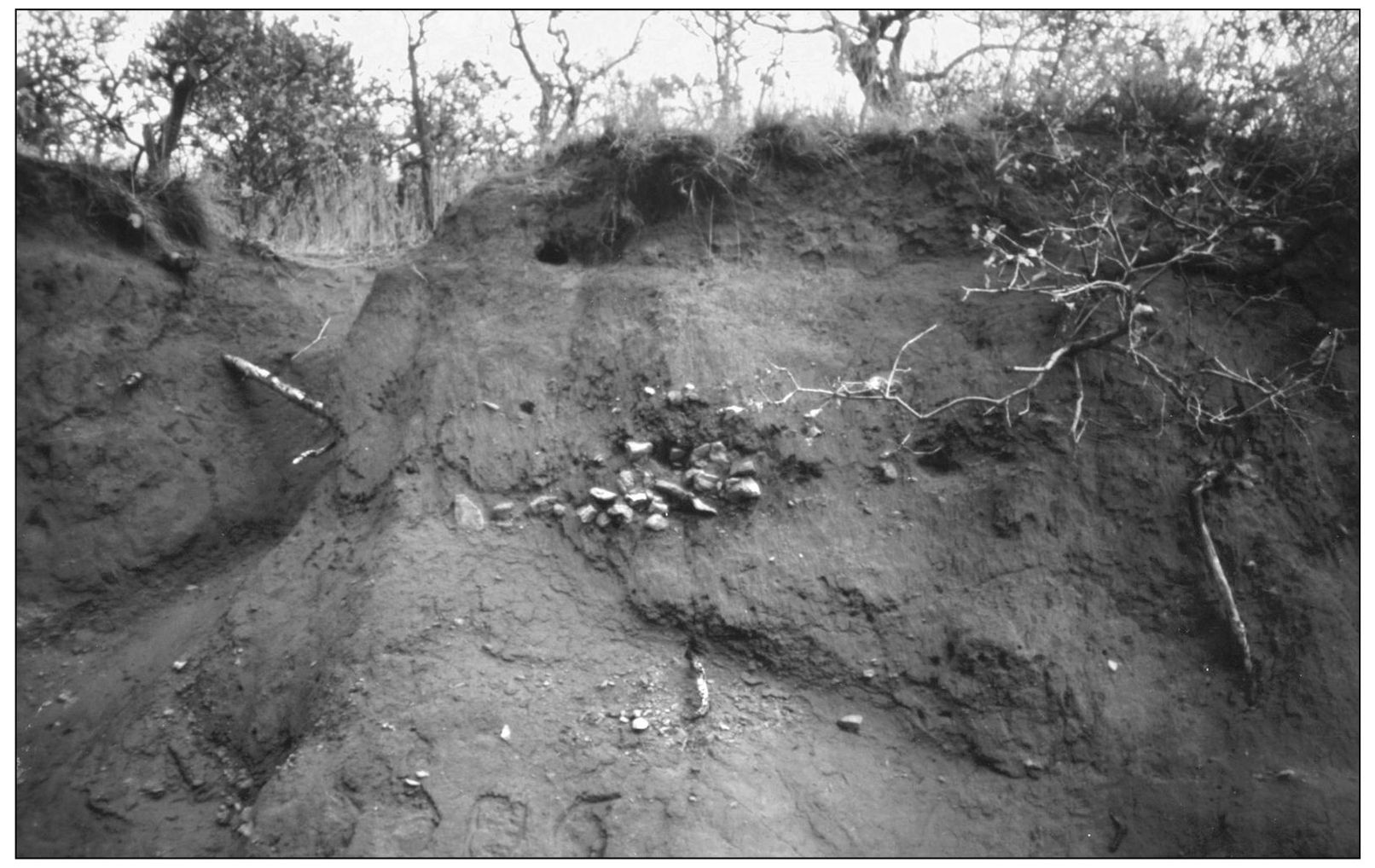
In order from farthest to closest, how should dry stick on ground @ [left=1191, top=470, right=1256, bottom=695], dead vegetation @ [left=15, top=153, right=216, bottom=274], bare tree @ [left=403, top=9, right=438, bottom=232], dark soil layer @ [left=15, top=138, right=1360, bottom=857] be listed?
1. bare tree @ [left=403, top=9, right=438, bottom=232]
2. dead vegetation @ [left=15, top=153, right=216, bottom=274]
3. dry stick on ground @ [left=1191, top=470, right=1256, bottom=695]
4. dark soil layer @ [left=15, top=138, right=1360, bottom=857]

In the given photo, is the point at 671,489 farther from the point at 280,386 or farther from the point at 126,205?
the point at 126,205

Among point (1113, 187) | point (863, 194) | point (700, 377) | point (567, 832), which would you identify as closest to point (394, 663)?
point (567, 832)

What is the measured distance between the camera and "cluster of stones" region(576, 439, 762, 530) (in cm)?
486

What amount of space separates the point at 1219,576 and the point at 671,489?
246 centimetres

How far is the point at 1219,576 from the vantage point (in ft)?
14.7

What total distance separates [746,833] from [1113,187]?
381 centimetres

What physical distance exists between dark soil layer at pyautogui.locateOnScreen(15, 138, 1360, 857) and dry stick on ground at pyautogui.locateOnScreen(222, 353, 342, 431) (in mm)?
118

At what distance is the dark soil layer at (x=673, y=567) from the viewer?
13.3 ft

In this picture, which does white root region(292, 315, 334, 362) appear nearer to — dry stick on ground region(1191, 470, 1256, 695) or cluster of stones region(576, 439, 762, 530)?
cluster of stones region(576, 439, 762, 530)

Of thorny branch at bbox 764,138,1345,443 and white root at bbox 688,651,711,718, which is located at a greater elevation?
thorny branch at bbox 764,138,1345,443

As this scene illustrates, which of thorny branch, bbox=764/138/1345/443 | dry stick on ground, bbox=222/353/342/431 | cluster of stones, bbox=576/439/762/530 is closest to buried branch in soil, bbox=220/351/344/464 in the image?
dry stick on ground, bbox=222/353/342/431

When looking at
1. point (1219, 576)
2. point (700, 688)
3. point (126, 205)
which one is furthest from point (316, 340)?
point (1219, 576)

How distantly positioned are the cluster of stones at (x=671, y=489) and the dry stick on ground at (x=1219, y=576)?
1.99m

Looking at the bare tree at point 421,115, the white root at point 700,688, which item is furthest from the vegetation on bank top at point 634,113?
the white root at point 700,688
